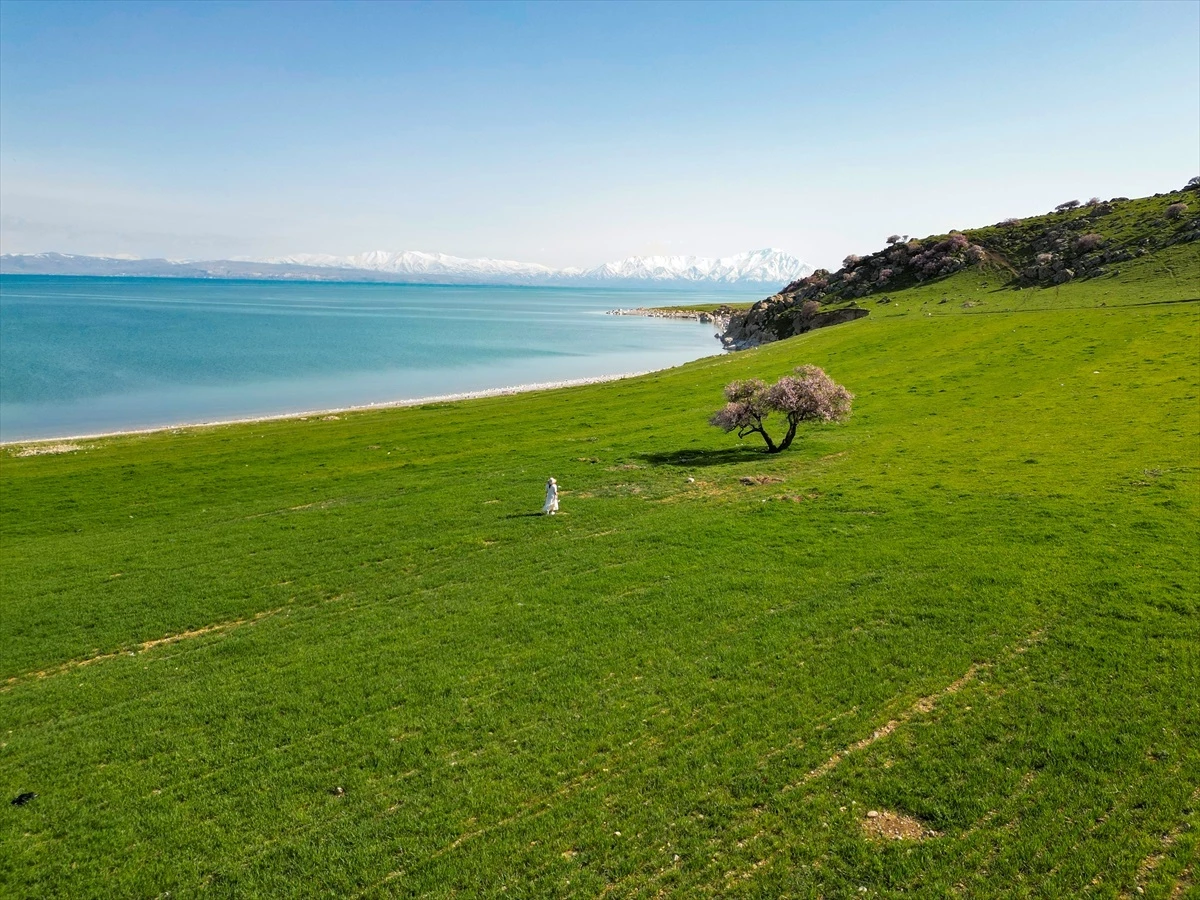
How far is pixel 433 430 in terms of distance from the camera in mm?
61625

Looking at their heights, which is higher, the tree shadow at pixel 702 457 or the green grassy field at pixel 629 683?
the tree shadow at pixel 702 457

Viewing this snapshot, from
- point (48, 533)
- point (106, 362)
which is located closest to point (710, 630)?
point (48, 533)

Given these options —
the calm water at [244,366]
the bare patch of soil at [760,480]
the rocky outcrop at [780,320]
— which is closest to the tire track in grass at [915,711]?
the bare patch of soil at [760,480]

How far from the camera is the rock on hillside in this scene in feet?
330

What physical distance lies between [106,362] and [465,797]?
14675 cm

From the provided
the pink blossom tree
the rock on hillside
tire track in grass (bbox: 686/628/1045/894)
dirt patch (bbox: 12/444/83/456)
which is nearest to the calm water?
dirt patch (bbox: 12/444/83/456)

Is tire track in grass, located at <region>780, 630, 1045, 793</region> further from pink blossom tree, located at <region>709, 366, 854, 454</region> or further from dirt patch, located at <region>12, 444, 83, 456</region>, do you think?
dirt patch, located at <region>12, 444, 83, 456</region>

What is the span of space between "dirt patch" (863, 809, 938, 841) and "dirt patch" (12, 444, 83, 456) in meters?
70.1

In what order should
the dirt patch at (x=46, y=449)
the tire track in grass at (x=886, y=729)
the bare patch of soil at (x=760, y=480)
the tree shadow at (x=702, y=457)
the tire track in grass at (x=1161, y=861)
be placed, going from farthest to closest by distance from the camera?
the dirt patch at (x=46, y=449)
the tree shadow at (x=702, y=457)
the bare patch of soil at (x=760, y=480)
the tire track in grass at (x=886, y=729)
the tire track in grass at (x=1161, y=861)

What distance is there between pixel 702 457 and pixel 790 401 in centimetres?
721

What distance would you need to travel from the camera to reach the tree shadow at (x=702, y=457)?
4356cm

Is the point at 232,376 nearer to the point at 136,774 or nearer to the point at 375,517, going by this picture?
the point at 375,517

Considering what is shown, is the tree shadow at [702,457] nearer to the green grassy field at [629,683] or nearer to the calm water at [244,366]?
the green grassy field at [629,683]

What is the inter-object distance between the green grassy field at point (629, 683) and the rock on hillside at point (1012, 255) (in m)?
78.3
